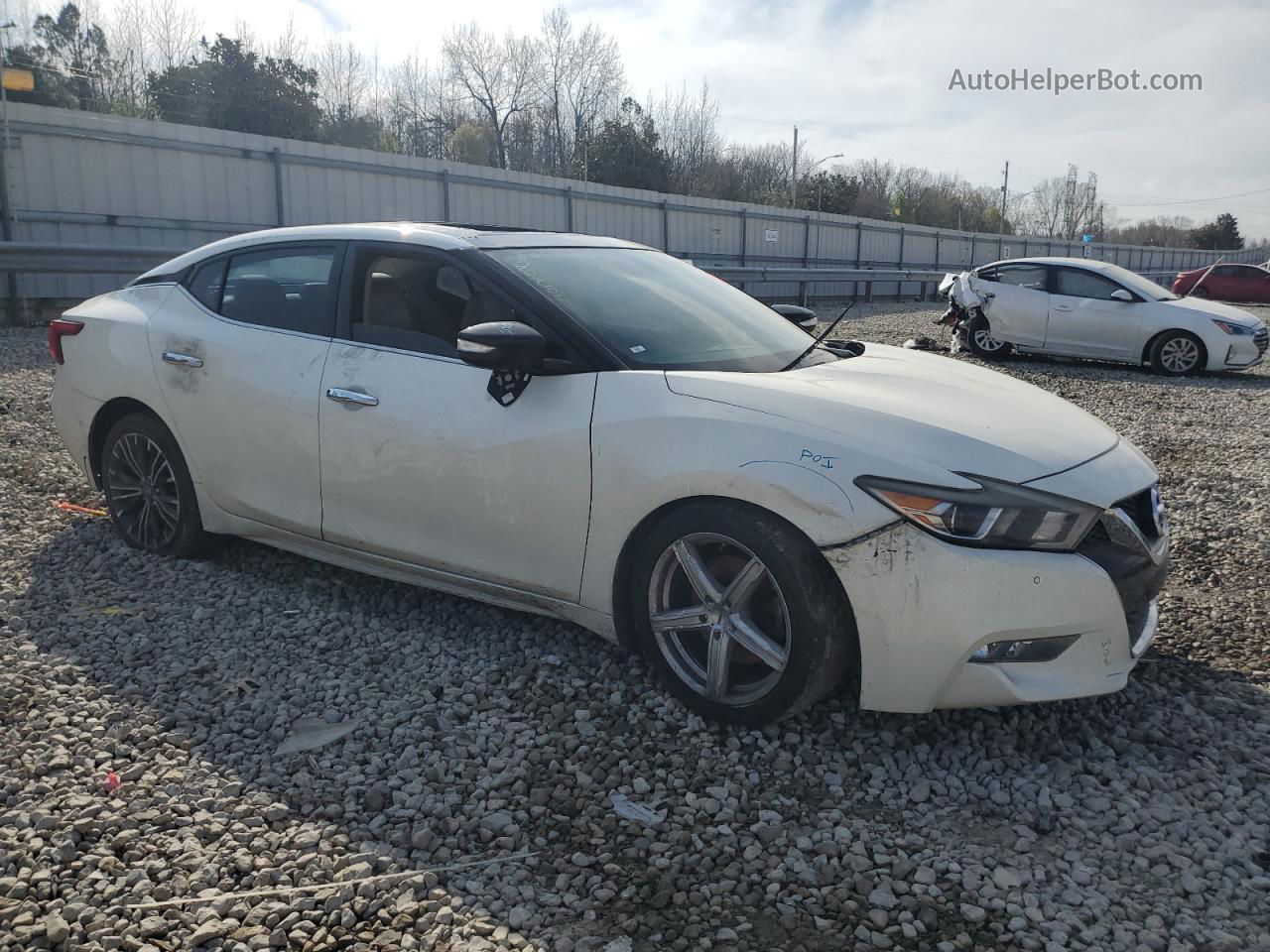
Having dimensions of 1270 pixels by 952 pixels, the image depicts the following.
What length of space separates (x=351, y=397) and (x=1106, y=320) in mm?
11797

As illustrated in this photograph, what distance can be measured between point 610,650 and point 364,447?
1212 millimetres

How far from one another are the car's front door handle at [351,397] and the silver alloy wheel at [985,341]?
11.9 meters

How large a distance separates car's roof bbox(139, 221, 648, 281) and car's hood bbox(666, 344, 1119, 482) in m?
1.12

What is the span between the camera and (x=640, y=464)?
3238mm

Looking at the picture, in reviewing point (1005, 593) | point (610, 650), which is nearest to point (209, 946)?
point (610, 650)

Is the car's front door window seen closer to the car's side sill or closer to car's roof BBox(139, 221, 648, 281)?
car's roof BBox(139, 221, 648, 281)

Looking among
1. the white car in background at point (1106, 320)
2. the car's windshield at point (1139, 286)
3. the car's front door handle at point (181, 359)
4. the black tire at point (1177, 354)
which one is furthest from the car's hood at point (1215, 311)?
the car's front door handle at point (181, 359)

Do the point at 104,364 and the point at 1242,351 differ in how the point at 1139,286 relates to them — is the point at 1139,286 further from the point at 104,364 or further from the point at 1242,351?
the point at 104,364

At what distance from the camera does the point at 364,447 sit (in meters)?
3.82

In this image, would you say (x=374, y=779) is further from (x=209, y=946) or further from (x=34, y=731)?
(x=34, y=731)

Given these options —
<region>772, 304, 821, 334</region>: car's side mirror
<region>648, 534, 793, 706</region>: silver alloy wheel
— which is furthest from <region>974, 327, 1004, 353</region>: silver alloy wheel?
<region>648, 534, 793, 706</region>: silver alloy wheel

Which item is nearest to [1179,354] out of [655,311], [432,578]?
[655,311]

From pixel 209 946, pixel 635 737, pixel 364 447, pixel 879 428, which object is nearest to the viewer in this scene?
pixel 209 946

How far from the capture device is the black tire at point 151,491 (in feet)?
14.9
